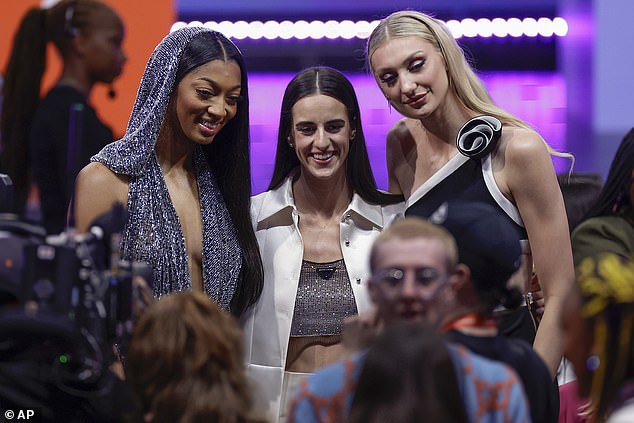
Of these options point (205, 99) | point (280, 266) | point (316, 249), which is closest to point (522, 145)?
point (316, 249)

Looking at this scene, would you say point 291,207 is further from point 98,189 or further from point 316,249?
point 98,189

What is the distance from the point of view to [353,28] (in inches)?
221

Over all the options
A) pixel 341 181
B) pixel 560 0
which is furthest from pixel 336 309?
pixel 560 0

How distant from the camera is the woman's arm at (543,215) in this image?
2.93m

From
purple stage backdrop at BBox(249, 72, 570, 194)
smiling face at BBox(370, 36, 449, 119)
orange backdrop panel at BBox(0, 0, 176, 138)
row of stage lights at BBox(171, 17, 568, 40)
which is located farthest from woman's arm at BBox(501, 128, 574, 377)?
row of stage lights at BBox(171, 17, 568, 40)

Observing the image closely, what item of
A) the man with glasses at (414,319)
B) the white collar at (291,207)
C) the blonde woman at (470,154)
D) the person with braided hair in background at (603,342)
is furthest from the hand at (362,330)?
the white collar at (291,207)

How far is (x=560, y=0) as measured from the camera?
5.54m

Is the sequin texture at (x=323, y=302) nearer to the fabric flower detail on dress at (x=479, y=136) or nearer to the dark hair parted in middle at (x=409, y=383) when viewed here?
the fabric flower detail on dress at (x=479, y=136)

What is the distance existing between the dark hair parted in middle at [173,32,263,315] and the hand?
1.16 m

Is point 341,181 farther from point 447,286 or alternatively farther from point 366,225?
point 447,286

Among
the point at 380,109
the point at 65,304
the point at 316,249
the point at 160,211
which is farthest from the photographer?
the point at 380,109

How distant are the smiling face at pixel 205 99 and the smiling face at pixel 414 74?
0.50 metres

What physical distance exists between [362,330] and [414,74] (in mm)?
1323

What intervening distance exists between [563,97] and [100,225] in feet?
12.6
